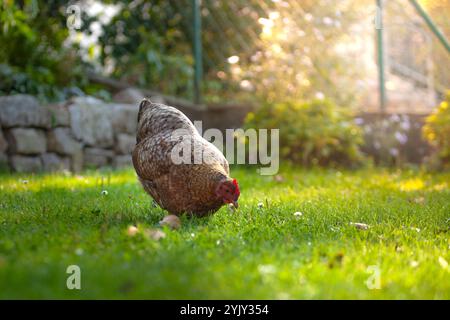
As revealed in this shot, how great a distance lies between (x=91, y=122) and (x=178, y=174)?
11.5 feet

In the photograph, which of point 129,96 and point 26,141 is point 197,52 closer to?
point 129,96

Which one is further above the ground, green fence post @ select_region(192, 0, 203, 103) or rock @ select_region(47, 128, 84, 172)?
green fence post @ select_region(192, 0, 203, 103)

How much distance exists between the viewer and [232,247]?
9.21 feet

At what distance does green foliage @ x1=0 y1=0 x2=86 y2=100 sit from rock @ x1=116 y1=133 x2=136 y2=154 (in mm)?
887

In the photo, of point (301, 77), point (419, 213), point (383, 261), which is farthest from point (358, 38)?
point (383, 261)

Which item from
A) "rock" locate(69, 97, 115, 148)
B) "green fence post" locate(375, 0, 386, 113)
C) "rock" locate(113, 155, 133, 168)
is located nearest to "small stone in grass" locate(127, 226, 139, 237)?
"rock" locate(69, 97, 115, 148)

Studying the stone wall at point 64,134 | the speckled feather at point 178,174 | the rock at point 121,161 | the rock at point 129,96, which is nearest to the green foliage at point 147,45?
the rock at point 129,96

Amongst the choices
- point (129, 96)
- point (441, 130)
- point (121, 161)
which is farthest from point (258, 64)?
point (441, 130)

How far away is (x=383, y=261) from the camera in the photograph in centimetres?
268

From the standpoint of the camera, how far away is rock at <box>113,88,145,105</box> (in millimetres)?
7457

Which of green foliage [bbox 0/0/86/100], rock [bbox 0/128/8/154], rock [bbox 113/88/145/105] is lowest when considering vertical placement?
rock [bbox 0/128/8/154]

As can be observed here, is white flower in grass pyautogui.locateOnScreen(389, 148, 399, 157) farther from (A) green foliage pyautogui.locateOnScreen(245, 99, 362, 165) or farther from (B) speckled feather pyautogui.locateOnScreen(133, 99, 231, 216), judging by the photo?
(B) speckled feather pyautogui.locateOnScreen(133, 99, 231, 216)

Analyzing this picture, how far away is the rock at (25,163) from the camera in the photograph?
596 centimetres
